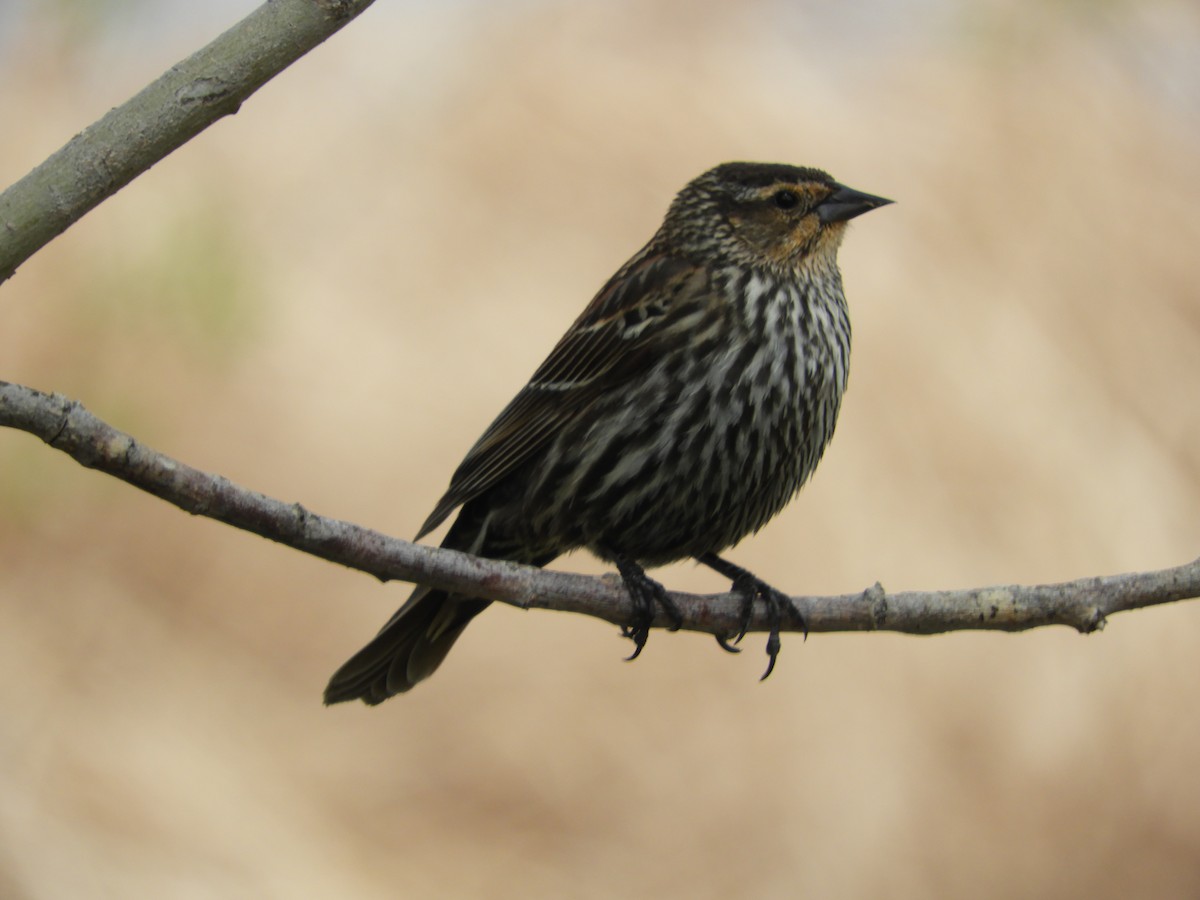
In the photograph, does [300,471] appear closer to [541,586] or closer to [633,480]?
[633,480]

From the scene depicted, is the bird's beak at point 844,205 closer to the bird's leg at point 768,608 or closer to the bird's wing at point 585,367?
the bird's wing at point 585,367

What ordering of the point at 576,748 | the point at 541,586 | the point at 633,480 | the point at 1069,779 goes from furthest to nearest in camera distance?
the point at 1069,779 → the point at 576,748 → the point at 633,480 → the point at 541,586

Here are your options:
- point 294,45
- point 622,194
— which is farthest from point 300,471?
point 294,45

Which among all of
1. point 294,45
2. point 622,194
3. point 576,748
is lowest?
point 576,748

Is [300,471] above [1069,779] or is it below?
above

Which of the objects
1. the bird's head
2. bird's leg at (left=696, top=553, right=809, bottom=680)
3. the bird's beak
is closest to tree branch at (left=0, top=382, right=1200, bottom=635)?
bird's leg at (left=696, top=553, right=809, bottom=680)

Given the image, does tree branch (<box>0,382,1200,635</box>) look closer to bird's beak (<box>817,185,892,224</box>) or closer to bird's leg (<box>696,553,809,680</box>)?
bird's leg (<box>696,553,809,680</box>)

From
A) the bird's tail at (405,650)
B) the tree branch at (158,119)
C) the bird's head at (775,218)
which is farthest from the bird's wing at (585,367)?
the tree branch at (158,119)
